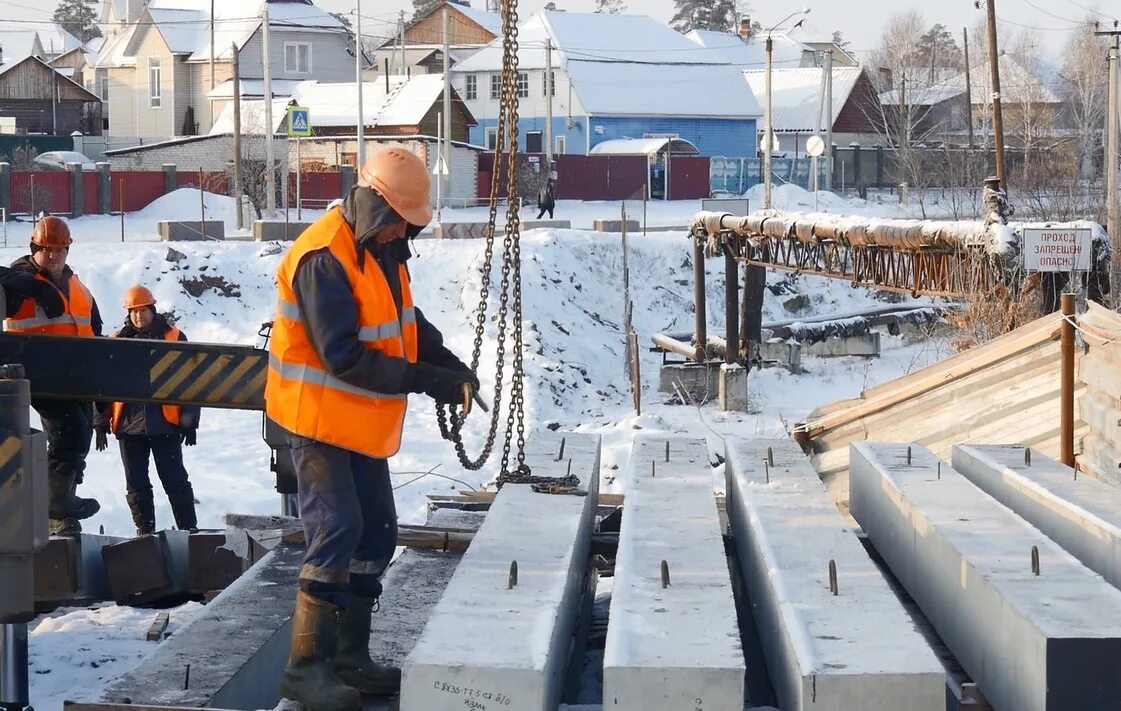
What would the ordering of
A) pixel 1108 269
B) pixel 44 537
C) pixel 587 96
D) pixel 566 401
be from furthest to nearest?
pixel 587 96 → pixel 566 401 → pixel 1108 269 → pixel 44 537

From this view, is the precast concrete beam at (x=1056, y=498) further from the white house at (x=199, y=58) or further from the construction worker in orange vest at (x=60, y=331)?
the white house at (x=199, y=58)

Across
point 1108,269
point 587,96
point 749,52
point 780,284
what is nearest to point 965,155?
point 587,96

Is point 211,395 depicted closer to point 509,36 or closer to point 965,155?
point 509,36

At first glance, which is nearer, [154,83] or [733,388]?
[733,388]

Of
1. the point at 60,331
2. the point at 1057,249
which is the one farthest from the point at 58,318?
the point at 1057,249

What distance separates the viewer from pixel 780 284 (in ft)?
114

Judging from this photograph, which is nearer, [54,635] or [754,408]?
[54,635]

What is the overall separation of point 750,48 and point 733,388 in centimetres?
6158

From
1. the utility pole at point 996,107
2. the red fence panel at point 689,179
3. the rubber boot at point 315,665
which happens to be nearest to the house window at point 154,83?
the red fence panel at point 689,179

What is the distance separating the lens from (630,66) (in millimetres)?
63156

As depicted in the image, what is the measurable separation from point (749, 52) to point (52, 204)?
51196mm

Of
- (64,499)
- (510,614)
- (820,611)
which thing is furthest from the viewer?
(64,499)

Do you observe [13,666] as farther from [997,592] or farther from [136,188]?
[136,188]

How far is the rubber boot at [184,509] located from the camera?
9961 millimetres
